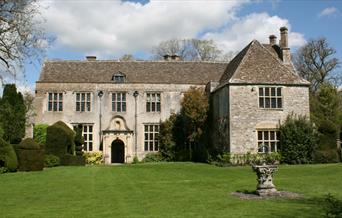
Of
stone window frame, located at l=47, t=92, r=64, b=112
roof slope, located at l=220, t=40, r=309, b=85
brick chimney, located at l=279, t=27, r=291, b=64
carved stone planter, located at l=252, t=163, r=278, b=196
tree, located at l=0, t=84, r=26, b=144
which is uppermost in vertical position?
brick chimney, located at l=279, t=27, r=291, b=64

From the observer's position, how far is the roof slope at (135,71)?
35.1 metres

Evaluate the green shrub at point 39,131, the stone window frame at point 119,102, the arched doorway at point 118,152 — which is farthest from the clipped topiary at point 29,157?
the arched doorway at point 118,152

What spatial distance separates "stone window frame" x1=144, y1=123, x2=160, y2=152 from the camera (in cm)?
3459

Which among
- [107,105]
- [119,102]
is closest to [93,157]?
[107,105]

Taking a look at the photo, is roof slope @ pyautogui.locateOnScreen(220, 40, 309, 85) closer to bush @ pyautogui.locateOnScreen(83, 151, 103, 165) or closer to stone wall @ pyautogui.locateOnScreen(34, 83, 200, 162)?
stone wall @ pyautogui.locateOnScreen(34, 83, 200, 162)

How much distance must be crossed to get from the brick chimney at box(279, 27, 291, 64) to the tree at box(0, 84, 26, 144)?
821 inches

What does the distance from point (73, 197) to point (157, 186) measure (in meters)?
3.52

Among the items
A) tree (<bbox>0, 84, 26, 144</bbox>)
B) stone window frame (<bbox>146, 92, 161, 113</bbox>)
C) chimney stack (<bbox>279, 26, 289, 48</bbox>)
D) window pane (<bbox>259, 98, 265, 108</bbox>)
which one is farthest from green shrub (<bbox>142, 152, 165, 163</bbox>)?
chimney stack (<bbox>279, 26, 289, 48</bbox>)

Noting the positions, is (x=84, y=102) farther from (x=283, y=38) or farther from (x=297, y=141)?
(x=297, y=141)

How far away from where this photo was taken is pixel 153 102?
1378 inches

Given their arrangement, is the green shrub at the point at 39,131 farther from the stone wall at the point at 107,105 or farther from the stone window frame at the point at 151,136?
the stone window frame at the point at 151,136

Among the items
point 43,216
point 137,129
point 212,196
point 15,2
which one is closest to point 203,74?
point 137,129

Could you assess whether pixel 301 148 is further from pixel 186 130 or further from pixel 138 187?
pixel 138 187

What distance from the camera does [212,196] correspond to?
12.2 m
